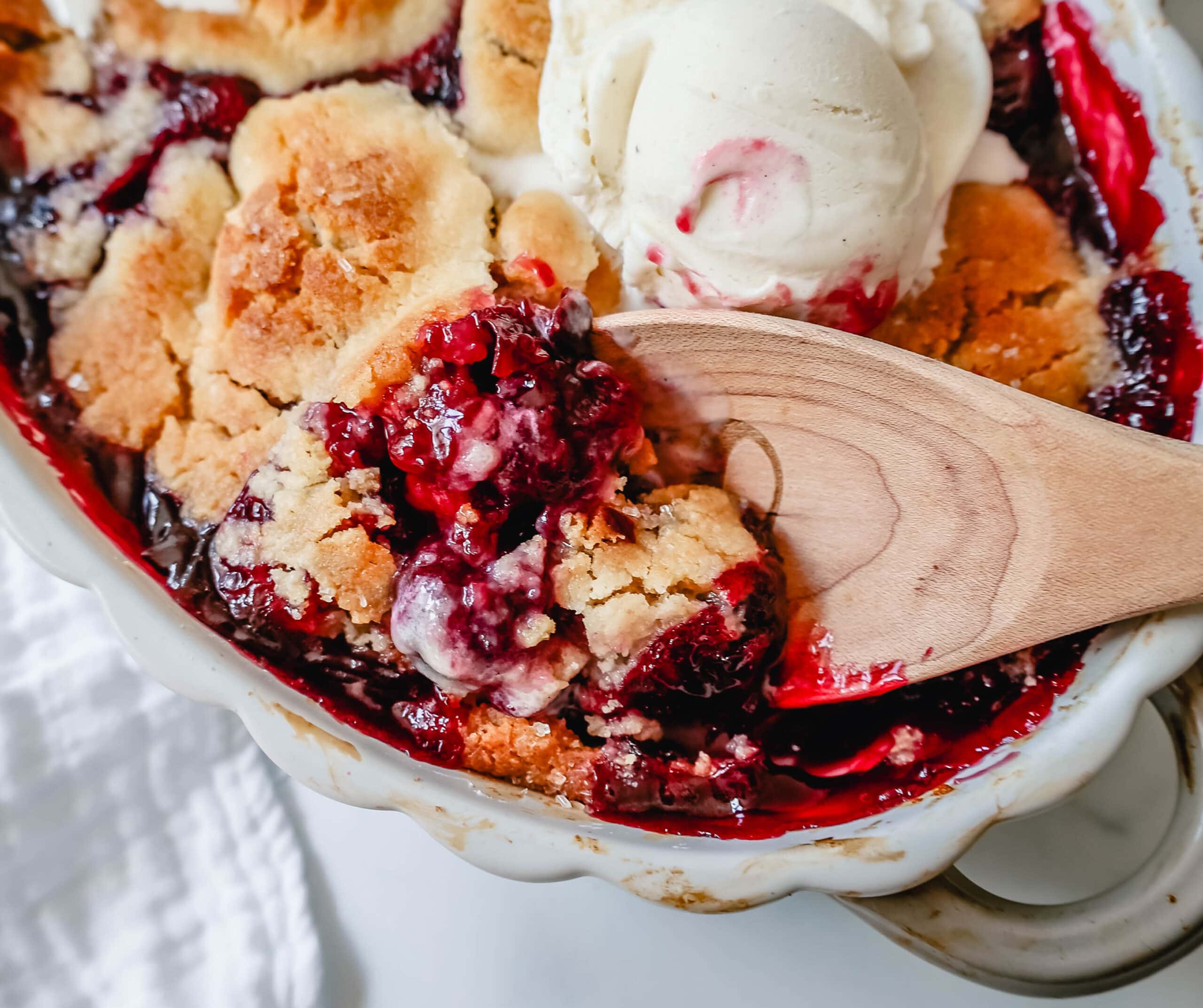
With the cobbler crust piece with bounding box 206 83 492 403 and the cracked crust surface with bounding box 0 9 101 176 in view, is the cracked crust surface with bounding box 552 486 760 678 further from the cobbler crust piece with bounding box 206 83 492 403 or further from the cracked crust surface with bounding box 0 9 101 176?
the cracked crust surface with bounding box 0 9 101 176

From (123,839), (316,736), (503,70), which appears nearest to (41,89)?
(503,70)

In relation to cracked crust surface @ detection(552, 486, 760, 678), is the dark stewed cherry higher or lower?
higher

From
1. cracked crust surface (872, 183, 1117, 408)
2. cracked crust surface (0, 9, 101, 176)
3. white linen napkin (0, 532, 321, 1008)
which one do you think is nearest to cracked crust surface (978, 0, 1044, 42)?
cracked crust surface (872, 183, 1117, 408)

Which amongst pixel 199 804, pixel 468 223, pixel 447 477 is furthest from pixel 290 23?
pixel 199 804

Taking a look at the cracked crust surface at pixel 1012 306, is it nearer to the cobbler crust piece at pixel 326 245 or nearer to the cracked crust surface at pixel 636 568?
the cracked crust surface at pixel 636 568

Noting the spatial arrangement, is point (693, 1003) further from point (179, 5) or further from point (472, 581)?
point (179, 5)

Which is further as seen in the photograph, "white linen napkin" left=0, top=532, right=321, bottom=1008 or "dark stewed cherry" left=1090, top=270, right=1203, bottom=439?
"white linen napkin" left=0, top=532, right=321, bottom=1008
